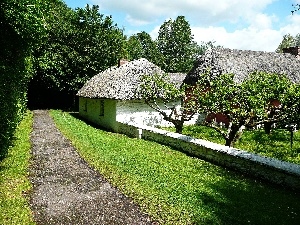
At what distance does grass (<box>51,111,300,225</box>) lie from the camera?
6758 millimetres

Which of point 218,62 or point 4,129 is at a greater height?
point 218,62

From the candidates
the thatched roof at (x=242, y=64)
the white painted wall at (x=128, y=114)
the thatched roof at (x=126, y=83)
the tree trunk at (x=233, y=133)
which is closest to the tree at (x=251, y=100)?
the tree trunk at (x=233, y=133)

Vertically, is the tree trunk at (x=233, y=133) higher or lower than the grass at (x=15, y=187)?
higher

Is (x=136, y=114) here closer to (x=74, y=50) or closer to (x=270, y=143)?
(x=270, y=143)

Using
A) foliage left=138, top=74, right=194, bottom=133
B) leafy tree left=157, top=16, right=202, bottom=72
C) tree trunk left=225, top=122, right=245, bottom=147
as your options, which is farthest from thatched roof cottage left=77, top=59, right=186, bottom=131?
leafy tree left=157, top=16, right=202, bottom=72

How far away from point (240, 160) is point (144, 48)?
224 feet

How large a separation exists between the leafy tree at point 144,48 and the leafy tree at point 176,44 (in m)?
2.02

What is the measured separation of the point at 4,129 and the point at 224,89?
8.55m

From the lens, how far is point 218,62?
2269 cm

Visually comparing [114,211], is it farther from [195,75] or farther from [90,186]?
[195,75]

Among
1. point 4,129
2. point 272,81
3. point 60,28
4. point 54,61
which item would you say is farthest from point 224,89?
point 60,28

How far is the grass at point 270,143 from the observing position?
40.8 ft

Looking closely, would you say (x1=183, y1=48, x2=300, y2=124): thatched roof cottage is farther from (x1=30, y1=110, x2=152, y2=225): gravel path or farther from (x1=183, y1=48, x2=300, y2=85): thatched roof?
(x1=30, y1=110, x2=152, y2=225): gravel path

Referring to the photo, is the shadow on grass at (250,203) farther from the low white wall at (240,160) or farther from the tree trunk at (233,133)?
the tree trunk at (233,133)
